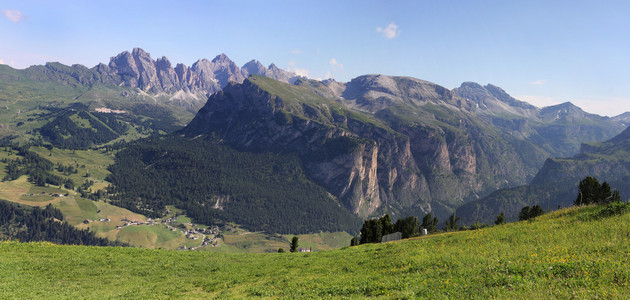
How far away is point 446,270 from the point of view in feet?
69.3

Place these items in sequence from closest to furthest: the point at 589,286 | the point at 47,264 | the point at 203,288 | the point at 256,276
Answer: the point at 589,286, the point at 203,288, the point at 256,276, the point at 47,264

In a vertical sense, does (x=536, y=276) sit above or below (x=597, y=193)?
below

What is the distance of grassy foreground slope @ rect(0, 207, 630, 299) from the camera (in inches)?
623

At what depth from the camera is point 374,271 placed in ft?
88.2

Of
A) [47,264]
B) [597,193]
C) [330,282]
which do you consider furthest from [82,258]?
[597,193]

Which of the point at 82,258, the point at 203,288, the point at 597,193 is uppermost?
the point at 597,193

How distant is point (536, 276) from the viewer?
16.1 metres

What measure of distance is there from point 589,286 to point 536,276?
248 centimetres

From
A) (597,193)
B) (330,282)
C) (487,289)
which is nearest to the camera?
(487,289)

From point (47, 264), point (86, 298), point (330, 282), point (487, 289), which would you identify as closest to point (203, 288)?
point (86, 298)

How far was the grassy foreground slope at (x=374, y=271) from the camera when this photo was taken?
51.9 feet

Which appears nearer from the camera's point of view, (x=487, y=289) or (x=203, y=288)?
(x=487, y=289)

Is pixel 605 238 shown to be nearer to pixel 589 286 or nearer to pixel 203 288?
pixel 589 286

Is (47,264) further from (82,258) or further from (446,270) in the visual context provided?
(446,270)
